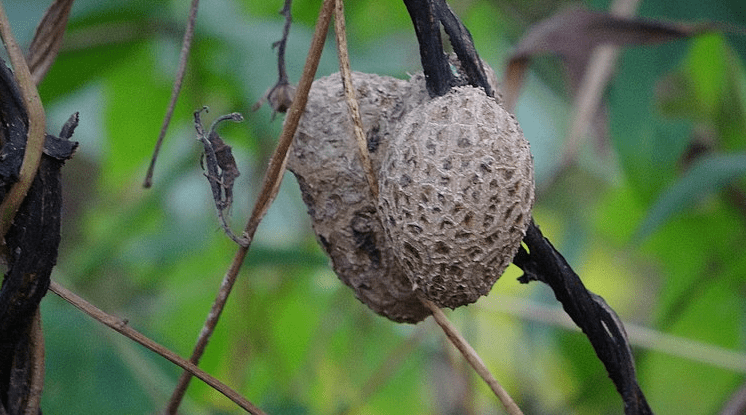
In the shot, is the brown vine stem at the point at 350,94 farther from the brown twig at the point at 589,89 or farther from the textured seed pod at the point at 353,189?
the brown twig at the point at 589,89


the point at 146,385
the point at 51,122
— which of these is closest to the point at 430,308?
the point at 146,385

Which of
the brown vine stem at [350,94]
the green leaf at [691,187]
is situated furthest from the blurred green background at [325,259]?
the brown vine stem at [350,94]

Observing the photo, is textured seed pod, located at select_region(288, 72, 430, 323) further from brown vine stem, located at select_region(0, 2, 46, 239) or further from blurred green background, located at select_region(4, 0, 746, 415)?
blurred green background, located at select_region(4, 0, 746, 415)

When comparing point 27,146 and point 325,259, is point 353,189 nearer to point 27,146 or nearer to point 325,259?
point 27,146

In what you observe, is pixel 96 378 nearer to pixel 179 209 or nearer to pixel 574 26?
pixel 574 26

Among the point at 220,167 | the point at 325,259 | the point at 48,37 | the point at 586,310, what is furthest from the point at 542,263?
the point at 325,259

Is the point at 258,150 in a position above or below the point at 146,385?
above
